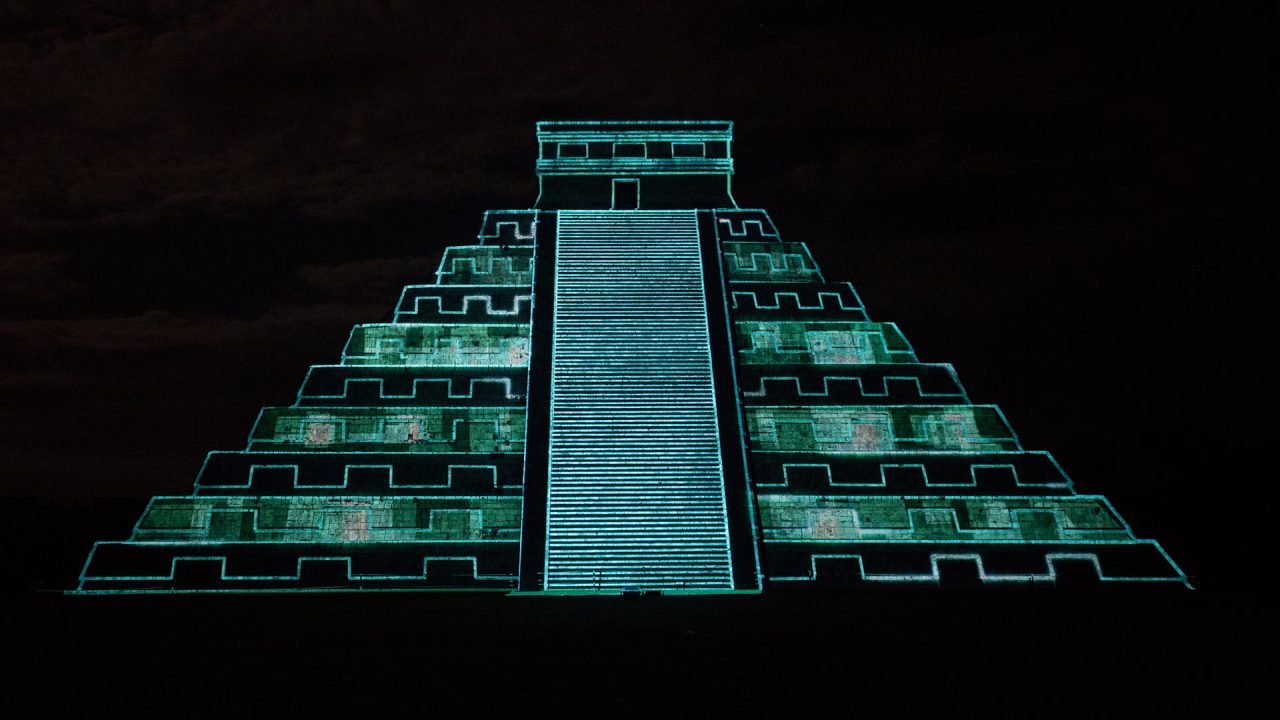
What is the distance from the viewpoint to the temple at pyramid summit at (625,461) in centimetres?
1861

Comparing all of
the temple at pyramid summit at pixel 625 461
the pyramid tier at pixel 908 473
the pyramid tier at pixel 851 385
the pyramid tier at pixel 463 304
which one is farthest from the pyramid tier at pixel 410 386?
the pyramid tier at pixel 908 473

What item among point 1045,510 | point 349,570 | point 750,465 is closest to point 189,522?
point 349,570

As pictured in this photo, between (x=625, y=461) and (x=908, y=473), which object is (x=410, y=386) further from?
(x=908, y=473)

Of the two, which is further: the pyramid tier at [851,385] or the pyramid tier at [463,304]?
the pyramid tier at [463,304]

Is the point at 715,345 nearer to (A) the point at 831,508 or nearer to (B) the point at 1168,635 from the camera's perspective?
(A) the point at 831,508

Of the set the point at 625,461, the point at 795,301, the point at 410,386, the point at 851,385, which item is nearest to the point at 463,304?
the point at 410,386

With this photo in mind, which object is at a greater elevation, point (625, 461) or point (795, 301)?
point (795, 301)

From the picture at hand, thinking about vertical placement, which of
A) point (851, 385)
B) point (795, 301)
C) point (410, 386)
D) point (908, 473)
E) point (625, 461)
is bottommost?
point (908, 473)

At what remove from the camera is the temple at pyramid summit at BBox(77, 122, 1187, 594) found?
1861 centimetres

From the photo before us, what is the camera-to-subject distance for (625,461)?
1978cm

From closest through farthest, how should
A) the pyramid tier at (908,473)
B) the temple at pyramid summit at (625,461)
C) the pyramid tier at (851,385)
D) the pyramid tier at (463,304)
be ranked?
1. the temple at pyramid summit at (625,461)
2. the pyramid tier at (908,473)
3. the pyramid tier at (851,385)
4. the pyramid tier at (463,304)

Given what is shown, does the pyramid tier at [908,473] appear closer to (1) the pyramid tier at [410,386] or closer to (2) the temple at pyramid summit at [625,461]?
(2) the temple at pyramid summit at [625,461]

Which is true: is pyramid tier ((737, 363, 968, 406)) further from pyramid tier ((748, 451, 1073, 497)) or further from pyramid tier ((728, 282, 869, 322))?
pyramid tier ((728, 282, 869, 322))

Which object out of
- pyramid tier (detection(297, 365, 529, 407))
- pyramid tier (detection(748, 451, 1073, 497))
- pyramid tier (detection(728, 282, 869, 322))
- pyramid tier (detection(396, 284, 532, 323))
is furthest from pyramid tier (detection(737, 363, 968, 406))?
pyramid tier (detection(396, 284, 532, 323))
